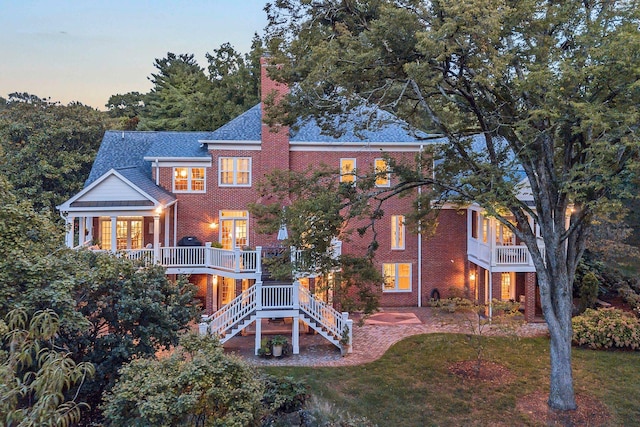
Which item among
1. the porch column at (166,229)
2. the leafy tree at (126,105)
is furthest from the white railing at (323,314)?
the leafy tree at (126,105)

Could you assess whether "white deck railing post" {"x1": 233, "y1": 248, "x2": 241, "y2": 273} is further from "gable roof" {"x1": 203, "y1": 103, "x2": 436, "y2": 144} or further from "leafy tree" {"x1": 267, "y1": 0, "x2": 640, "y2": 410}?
"leafy tree" {"x1": 267, "y1": 0, "x2": 640, "y2": 410}

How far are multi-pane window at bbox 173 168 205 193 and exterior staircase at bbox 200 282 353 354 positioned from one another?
22.7 ft

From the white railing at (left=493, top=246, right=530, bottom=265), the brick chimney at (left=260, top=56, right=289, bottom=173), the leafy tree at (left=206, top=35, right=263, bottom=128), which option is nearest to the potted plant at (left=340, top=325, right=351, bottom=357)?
the white railing at (left=493, top=246, right=530, bottom=265)

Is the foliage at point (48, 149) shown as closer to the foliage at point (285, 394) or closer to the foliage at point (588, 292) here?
the foliage at point (285, 394)

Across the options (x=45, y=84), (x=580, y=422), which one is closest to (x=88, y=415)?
(x=580, y=422)

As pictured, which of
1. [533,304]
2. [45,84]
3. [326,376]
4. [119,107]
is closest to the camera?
[326,376]

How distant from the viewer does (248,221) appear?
19.9m

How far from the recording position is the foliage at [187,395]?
5.73m

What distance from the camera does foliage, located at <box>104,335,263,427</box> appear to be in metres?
5.73

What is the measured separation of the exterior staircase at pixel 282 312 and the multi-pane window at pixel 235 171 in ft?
20.9

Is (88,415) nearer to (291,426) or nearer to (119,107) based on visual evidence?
(291,426)

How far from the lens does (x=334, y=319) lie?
1516 cm

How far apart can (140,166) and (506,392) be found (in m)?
18.5

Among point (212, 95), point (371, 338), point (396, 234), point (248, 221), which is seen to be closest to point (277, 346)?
point (371, 338)
